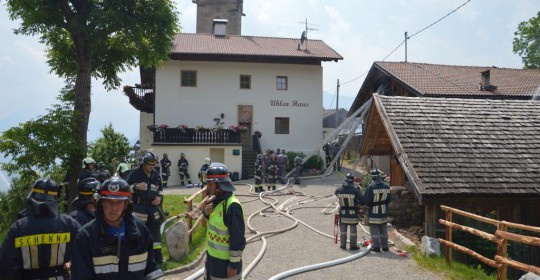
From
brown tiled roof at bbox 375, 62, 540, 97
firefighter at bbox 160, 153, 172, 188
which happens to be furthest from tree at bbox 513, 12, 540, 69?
firefighter at bbox 160, 153, 172, 188

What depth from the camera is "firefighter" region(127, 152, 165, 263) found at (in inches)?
316

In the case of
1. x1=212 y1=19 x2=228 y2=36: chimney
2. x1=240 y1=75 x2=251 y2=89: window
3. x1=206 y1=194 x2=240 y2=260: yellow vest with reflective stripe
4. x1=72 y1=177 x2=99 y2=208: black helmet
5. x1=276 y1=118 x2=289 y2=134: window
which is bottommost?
x1=206 y1=194 x2=240 y2=260: yellow vest with reflective stripe

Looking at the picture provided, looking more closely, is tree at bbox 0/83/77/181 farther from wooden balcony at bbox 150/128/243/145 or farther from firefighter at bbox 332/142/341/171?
firefighter at bbox 332/142/341/171

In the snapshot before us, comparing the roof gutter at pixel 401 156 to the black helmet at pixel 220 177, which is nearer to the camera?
the black helmet at pixel 220 177

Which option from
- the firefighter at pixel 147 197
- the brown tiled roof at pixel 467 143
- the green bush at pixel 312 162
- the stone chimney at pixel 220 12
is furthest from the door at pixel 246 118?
the firefighter at pixel 147 197

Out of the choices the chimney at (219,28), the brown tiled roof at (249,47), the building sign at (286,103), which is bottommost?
the building sign at (286,103)

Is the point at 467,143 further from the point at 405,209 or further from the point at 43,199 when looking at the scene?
the point at 43,199

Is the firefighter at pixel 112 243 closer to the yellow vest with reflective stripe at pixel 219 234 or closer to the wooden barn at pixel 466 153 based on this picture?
the yellow vest with reflective stripe at pixel 219 234

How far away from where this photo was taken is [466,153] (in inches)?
460

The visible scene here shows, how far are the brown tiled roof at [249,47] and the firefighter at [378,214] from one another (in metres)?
22.2

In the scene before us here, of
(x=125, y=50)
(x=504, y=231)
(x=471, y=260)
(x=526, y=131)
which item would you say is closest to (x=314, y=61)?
(x=125, y=50)

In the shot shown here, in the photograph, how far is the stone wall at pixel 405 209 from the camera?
13.2 metres

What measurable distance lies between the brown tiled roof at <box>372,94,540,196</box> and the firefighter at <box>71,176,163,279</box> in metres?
7.83

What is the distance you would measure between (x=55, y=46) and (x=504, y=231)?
14.9 metres
